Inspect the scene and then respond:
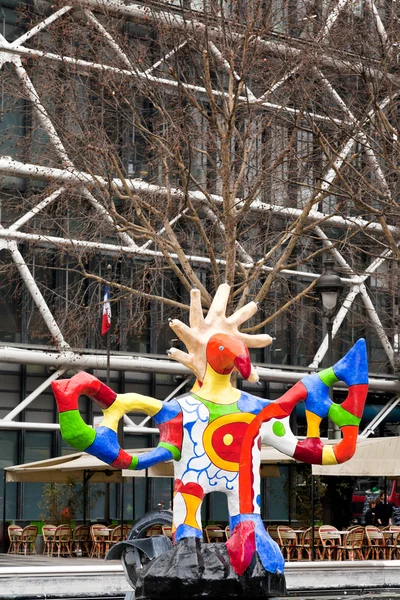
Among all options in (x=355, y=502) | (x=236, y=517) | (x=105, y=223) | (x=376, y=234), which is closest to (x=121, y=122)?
(x=105, y=223)

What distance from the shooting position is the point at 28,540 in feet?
97.1

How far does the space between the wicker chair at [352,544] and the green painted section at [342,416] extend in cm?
1210

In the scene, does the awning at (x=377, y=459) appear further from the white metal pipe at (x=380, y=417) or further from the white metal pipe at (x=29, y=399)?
the white metal pipe at (x=380, y=417)

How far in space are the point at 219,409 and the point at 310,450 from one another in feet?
3.37

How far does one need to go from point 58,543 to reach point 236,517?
16.8m

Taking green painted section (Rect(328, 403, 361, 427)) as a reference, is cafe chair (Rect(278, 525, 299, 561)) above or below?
below

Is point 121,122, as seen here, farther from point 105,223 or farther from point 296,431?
point 296,431

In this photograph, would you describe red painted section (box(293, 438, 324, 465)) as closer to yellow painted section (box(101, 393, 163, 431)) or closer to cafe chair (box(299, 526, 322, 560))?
yellow painted section (box(101, 393, 163, 431))

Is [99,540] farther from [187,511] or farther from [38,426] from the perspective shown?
[187,511]

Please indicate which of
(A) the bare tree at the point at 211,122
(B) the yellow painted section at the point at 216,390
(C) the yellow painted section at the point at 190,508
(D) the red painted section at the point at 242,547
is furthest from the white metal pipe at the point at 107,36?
(D) the red painted section at the point at 242,547

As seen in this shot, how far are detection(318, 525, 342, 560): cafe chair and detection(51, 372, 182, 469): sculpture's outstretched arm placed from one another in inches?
503

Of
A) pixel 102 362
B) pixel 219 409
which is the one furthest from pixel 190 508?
pixel 102 362

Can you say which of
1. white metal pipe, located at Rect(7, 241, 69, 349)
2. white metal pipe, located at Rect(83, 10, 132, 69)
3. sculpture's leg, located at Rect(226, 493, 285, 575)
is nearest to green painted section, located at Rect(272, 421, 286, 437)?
sculpture's leg, located at Rect(226, 493, 285, 575)

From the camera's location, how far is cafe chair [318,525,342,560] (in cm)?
2389
